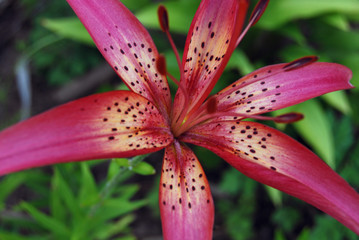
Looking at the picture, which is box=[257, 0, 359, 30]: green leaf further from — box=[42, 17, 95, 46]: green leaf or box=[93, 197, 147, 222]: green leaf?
box=[93, 197, 147, 222]: green leaf

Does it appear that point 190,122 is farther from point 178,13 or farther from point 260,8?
point 178,13

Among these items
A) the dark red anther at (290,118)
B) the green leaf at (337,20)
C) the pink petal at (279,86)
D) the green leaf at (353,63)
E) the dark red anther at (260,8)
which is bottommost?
the dark red anther at (290,118)

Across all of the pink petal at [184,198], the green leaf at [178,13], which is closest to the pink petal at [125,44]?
the pink petal at [184,198]

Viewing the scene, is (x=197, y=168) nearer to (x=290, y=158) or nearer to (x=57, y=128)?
(x=290, y=158)

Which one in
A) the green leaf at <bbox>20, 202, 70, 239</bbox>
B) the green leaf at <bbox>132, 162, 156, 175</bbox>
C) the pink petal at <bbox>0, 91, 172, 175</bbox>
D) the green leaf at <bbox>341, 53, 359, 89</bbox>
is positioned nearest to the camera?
the pink petal at <bbox>0, 91, 172, 175</bbox>

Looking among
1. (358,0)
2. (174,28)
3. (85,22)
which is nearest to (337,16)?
(358,0)

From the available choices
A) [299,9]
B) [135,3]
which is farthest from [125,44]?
[135,3]

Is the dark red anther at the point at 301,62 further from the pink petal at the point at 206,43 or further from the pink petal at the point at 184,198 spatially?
the pink petal at the point at 184,198

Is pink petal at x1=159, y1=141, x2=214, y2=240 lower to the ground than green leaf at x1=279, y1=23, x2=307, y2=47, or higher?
lower

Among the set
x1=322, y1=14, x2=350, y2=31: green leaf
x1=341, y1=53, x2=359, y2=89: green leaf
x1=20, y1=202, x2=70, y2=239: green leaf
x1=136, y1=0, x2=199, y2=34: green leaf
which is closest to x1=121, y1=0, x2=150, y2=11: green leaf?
x1=136, y1=0, x2=199, y2=34: green leaf
